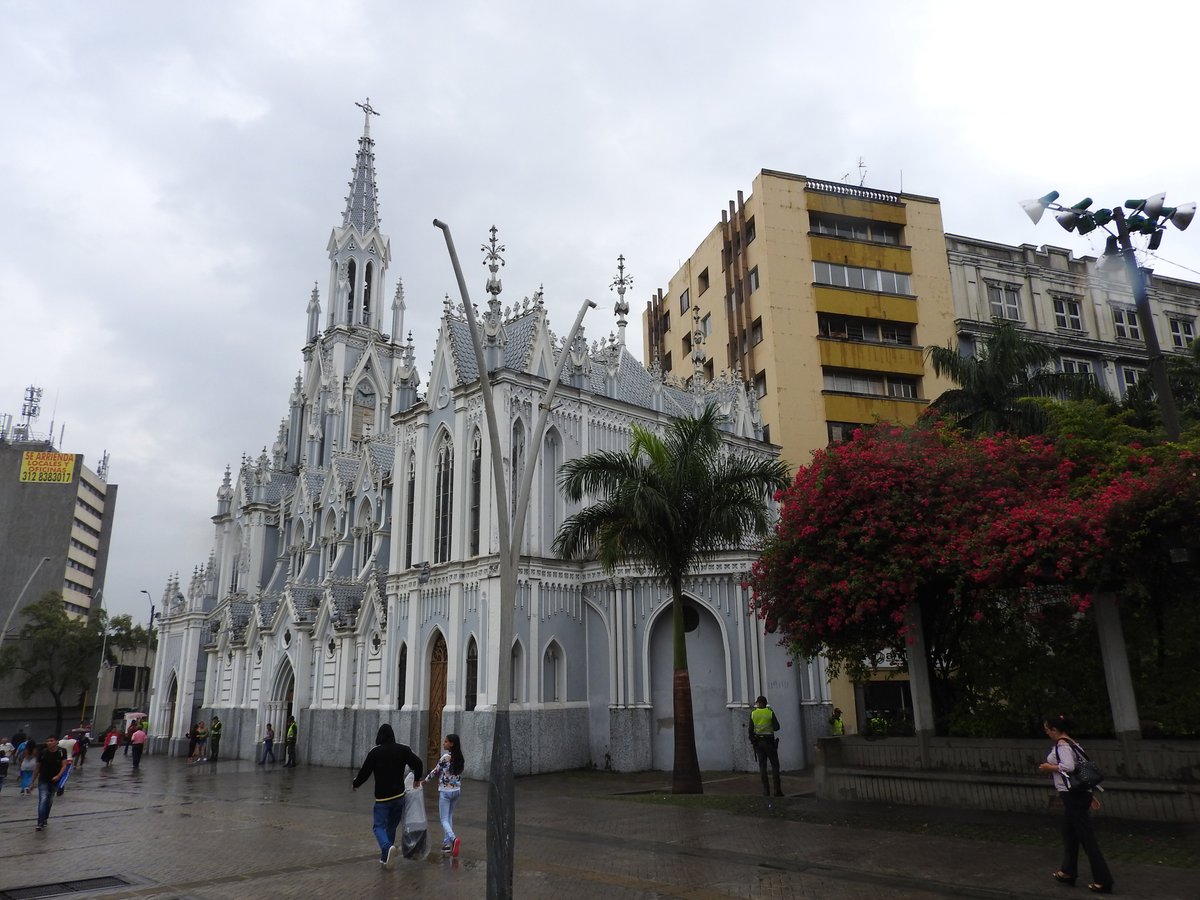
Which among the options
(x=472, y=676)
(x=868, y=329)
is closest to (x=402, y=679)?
(x=472, y=676)

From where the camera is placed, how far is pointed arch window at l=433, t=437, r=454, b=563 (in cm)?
2930

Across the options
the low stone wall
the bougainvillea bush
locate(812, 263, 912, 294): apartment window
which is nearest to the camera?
the low stone wall

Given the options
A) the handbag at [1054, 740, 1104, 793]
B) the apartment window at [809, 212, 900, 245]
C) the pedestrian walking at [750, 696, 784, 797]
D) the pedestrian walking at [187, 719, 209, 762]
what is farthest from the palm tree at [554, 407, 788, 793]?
the pedestrian walking at [187, 719, 209, 762]

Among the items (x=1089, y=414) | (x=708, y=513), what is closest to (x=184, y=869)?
(x=708, y=513)

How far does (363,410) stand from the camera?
51688 mm

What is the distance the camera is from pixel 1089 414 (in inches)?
824

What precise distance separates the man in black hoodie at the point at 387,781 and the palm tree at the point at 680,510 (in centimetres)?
848

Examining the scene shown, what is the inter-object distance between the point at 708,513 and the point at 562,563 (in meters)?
8.65

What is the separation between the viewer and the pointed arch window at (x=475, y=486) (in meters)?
28.0

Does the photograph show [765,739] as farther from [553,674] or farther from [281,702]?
[281,702]

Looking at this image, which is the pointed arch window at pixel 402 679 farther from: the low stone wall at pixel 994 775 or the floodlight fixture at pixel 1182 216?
the floodlight fixture at pixel 1182 216

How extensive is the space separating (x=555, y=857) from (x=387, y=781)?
107 inches

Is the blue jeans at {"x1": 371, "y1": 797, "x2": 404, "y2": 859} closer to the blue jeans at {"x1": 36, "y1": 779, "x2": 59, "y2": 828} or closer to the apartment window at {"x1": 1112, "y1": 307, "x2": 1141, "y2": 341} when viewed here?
the blue jeans at {"x1": 36, "y1": 779, "x2": 59, "y2": 828}

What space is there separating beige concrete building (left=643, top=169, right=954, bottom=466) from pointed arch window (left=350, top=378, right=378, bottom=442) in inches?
795
